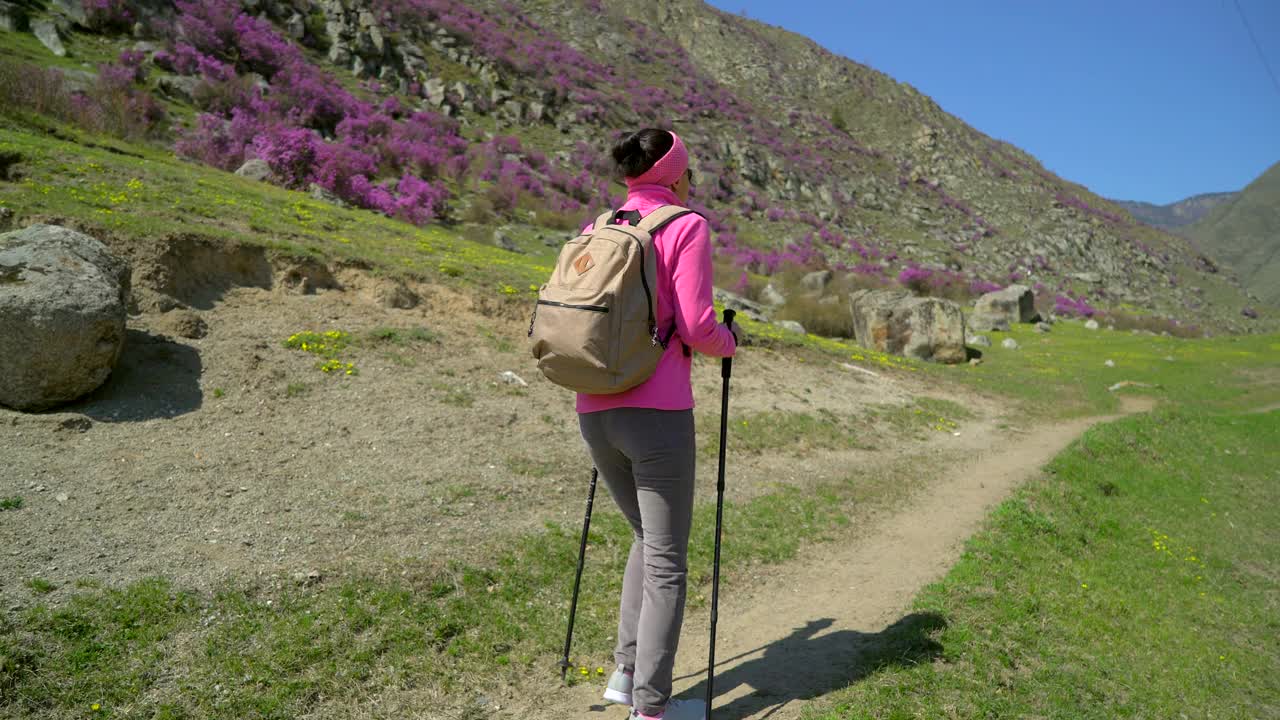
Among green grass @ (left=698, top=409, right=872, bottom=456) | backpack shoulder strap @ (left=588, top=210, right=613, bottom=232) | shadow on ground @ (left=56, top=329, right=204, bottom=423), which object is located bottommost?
green grass @ (left=698, top=409, right=872, bottom=456)

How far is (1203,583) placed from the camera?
7.81 meters

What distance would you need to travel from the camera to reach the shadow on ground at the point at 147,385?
7520 mm

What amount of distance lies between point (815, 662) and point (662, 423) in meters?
2.77

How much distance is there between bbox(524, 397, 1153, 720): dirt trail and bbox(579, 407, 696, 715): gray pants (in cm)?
103

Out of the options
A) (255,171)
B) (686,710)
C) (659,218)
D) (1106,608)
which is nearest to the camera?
(659,218)

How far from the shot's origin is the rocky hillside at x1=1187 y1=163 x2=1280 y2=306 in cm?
8225

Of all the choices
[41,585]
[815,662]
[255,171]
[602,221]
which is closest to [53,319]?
[41,585]

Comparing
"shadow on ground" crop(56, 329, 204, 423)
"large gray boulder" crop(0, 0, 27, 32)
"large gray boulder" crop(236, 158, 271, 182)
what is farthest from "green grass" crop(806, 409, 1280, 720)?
"large gray boulder" crop(0, 0, 27, 32)

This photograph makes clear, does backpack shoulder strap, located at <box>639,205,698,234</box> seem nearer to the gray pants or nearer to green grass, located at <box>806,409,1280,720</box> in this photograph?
the gray pants

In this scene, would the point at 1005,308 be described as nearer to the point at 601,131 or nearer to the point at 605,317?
the point at 601,131

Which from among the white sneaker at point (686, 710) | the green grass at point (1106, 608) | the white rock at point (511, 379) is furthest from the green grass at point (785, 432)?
the white sneaker at point (686, 710)

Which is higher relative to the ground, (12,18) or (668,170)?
(12,18)

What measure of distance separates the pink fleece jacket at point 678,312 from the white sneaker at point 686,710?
1.86m

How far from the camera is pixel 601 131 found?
4628 centimetres
